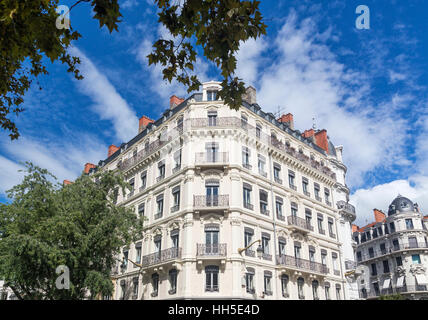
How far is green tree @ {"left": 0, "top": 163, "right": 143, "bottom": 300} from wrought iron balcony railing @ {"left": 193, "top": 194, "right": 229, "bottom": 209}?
4.07 metres

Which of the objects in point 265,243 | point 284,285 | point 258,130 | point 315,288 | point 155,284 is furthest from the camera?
point 258,130

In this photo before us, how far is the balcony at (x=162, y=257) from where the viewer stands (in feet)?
73.0

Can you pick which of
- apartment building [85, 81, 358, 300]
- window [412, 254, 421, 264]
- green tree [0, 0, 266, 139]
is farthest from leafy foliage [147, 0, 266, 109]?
window [412, 254, 421, 264]

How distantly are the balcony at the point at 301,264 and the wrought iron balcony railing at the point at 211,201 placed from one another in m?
5.52

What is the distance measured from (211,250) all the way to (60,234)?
8.60 meters

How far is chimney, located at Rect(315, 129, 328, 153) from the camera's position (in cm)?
3594

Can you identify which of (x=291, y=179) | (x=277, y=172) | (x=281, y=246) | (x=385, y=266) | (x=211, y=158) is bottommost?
(x=281, y=246)

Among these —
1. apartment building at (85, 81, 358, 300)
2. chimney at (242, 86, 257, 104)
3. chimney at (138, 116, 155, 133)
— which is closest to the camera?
apartment building at (85, 81, 358, 300)

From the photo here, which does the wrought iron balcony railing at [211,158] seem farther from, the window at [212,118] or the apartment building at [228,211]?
the window at [212,118]

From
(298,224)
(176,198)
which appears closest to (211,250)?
(176,198)

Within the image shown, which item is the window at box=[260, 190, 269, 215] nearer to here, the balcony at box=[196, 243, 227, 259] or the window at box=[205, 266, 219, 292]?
the balcony at box=[196, 243, 227, 259]

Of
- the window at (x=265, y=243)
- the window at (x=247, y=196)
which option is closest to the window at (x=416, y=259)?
the window at (x=265, y=243)

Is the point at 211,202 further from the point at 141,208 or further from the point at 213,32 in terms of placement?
the point at 213,32

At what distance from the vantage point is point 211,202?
22.8 metres
